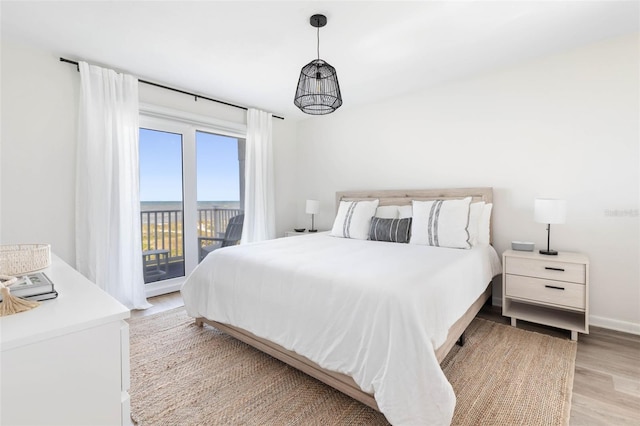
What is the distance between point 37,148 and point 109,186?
61 centimetres

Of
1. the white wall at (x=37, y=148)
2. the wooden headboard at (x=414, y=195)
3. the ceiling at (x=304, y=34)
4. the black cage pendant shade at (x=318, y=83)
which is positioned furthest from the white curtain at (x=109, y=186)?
the wooden headboard at (x=414, y=195)

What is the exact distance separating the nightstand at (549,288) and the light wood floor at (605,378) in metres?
0.12

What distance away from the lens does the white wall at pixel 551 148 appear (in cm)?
248

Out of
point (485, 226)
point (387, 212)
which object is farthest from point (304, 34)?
point (485, 226)

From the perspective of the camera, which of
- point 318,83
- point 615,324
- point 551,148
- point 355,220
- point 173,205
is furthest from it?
point 173,205

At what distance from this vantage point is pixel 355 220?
11.1 feet

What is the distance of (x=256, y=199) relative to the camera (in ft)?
14.0

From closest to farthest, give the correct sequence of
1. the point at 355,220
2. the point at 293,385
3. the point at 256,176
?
the point at 293,385 → the point at 355,220 → the point at 256,176

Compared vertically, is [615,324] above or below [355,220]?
below

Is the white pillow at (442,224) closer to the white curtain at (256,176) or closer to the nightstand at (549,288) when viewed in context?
the nightstand at (549,288)

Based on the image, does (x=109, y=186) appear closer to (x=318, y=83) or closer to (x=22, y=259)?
(x=22, y=259)

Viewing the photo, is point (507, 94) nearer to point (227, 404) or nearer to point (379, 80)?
point (379, 80)

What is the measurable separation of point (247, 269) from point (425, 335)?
1.28 m

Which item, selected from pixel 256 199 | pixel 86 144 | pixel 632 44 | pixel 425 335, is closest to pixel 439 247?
pixel 425 335
